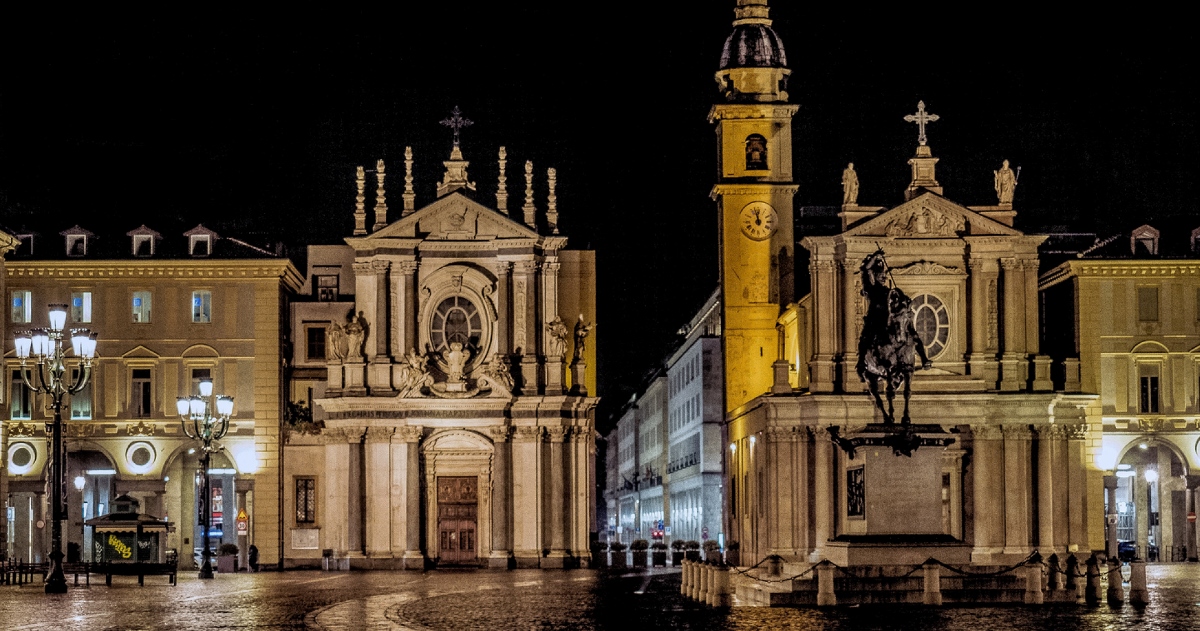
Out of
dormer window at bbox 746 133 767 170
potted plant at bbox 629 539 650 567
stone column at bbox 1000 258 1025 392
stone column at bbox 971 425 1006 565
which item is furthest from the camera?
dormer window at bbox 746 133 767 170

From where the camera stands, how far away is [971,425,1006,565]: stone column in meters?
75.5

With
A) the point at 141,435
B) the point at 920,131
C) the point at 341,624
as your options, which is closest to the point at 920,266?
the point at 920,131

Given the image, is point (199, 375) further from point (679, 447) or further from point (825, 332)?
point (679, 447)

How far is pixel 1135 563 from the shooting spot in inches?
1769

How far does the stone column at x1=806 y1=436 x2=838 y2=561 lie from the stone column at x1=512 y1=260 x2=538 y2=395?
36.3 feet

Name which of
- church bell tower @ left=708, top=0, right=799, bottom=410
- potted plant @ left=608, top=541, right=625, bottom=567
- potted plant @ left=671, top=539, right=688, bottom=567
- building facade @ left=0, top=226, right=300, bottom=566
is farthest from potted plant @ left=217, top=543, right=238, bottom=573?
church bell tower @ left=708, top=0, right=799, bottom=410

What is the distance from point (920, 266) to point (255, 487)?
1055 inches

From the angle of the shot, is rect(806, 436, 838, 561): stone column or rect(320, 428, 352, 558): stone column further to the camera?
rect(320, 428, 352, 558): stone column

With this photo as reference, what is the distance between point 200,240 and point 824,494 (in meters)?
26.5

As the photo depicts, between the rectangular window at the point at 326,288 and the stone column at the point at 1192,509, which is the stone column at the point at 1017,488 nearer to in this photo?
the stone column at the point at 1192,509

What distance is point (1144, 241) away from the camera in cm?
8188

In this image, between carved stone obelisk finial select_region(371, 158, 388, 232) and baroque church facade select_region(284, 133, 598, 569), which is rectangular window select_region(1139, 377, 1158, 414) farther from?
carved stone obelisk finial select_region(371, 158, 388, 232)

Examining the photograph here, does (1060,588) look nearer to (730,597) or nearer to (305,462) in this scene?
(730,597)

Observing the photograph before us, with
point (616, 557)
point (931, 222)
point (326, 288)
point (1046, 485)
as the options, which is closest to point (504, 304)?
point (326, 288)
